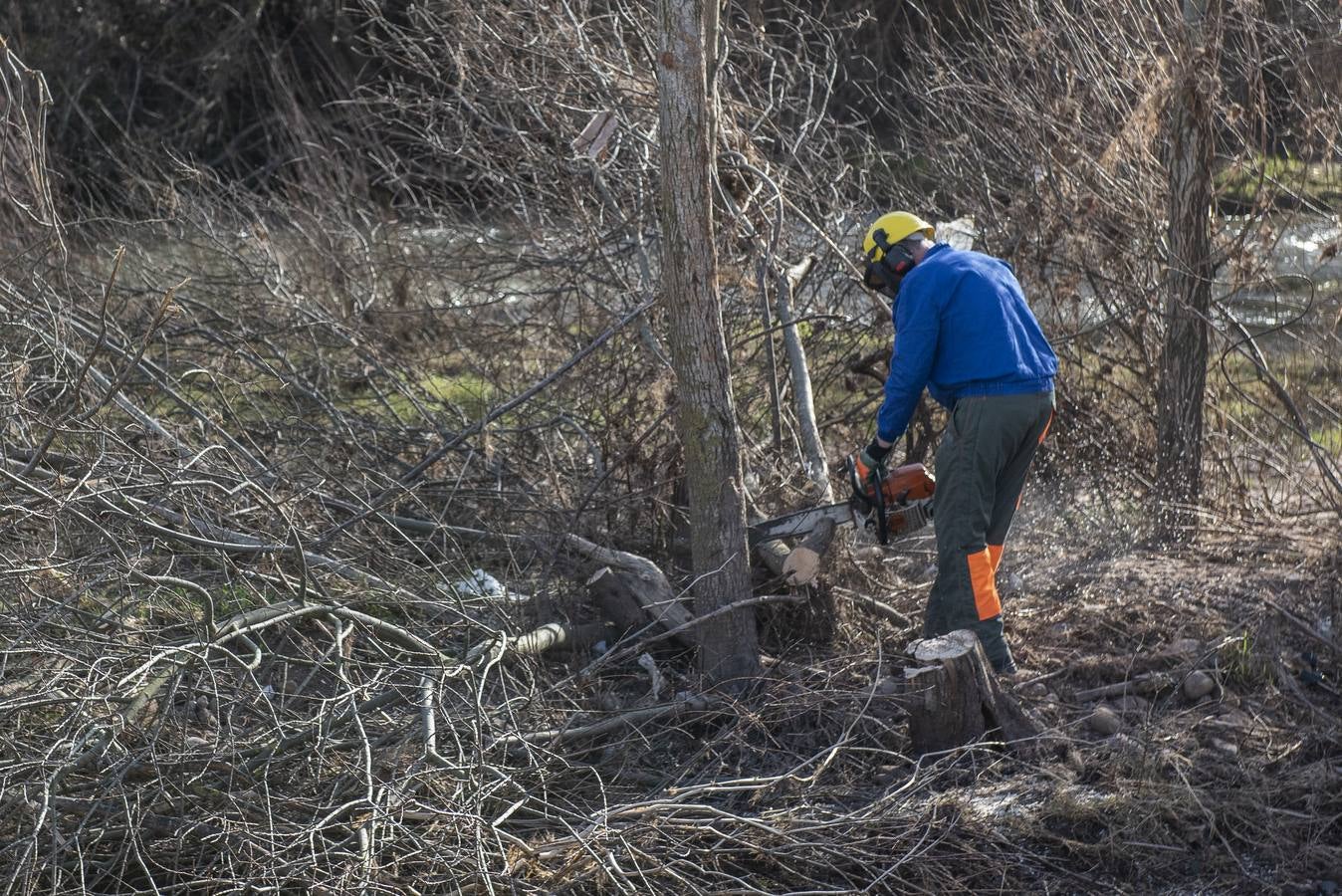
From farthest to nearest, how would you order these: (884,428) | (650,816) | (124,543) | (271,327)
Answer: (271,327)
(884,428)
(124,543)
(650,816)

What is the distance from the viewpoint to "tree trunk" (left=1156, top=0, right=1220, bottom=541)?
6383 mm

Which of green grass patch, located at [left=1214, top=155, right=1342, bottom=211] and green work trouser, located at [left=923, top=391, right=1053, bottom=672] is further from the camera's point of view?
green grass patch, located at [left=1214, top=155, right=1342, bottom=211]

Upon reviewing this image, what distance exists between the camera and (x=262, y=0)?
44.3 feet

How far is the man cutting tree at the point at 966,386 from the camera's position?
5.12m

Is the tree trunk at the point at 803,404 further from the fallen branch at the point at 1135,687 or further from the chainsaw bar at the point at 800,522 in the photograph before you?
the fallen branch at the point at 1135,687

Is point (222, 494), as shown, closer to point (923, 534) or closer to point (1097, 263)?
point (923, 534)

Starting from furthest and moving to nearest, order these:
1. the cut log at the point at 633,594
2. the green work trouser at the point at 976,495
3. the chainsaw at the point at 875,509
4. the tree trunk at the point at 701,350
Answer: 1. the cut log at the point at 633,594
2. the chainsaw at the point at 875,509
3. the green work trouser at the point at 976,495
4. the tree trunk at the point at 701,350

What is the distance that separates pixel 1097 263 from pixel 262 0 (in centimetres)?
971

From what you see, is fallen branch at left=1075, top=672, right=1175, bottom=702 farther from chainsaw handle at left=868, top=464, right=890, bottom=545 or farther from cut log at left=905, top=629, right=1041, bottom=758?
chainsaw handle at left=868, top=464, right=890, bottom=545

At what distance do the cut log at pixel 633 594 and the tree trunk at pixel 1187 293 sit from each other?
2.61 m

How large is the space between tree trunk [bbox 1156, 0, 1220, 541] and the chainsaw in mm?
1745

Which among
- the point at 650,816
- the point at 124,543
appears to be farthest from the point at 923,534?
the point at 124,543

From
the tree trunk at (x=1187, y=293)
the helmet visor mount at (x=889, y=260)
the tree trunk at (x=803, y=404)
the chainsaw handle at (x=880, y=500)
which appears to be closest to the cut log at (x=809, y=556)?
the chainsaw handle at (x=880, y=500)

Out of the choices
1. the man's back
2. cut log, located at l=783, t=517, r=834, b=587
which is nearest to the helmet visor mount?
the man's back
